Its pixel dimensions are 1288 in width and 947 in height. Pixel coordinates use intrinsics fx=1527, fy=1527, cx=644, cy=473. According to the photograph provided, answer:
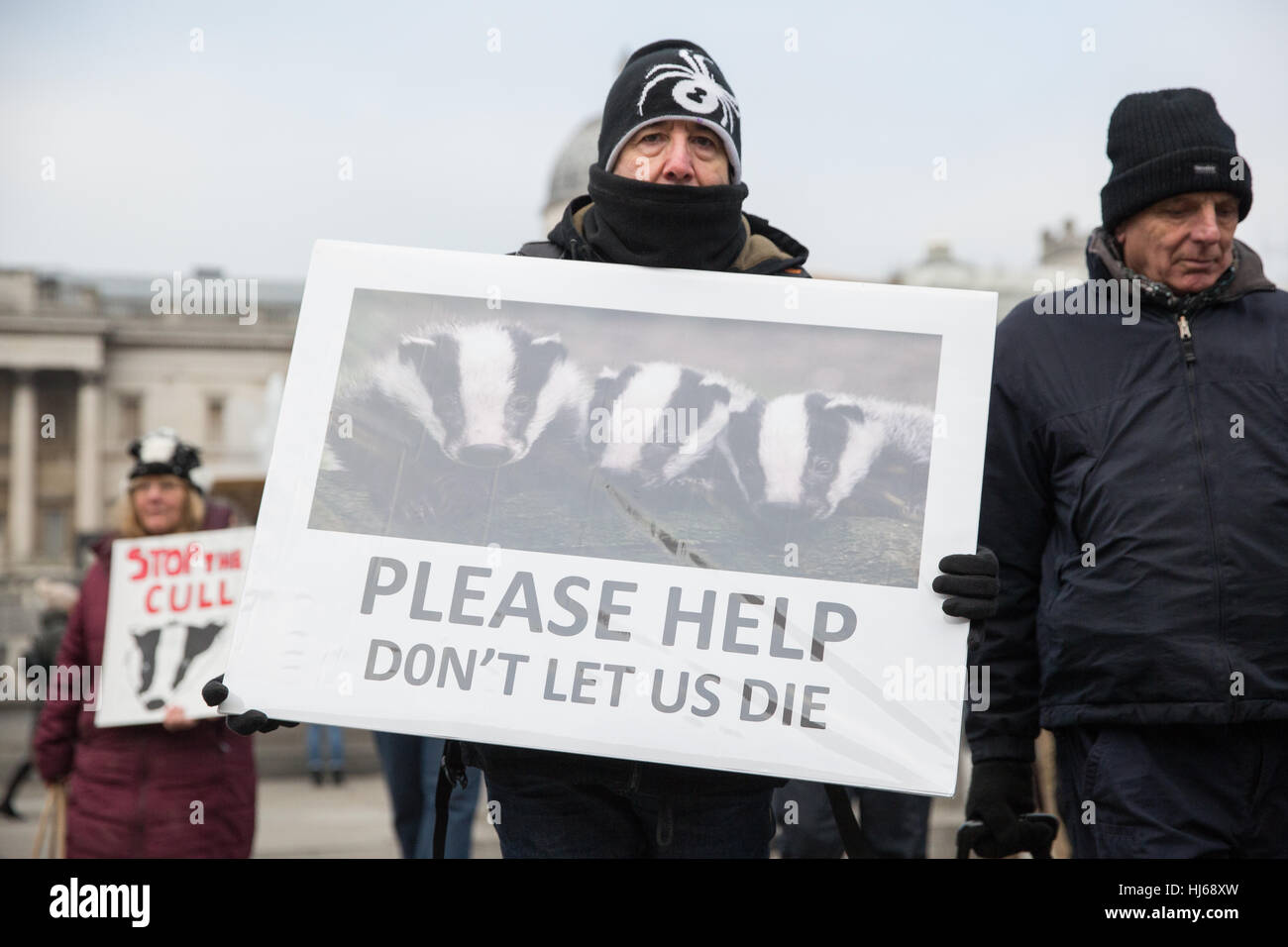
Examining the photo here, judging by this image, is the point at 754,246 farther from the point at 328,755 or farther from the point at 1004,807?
the point at 328,755

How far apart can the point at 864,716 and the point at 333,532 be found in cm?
110

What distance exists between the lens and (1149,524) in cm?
325

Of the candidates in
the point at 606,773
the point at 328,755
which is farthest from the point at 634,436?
the point at 328,755

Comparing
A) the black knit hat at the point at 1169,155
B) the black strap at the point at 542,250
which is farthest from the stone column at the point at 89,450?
the black knit hat at the point at 1169,155

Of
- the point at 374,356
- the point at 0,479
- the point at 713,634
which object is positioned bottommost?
the point at 713,634

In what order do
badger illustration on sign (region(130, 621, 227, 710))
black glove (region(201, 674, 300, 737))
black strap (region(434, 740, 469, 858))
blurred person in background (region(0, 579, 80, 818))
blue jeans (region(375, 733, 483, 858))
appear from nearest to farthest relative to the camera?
1. black glove (region(201, 674, 300, 737))
2. black strap (region(434, 740, 469, 858))
3. blue jeans (region(375, 733, 483, 858))
4. badger illustration on sign (region(130, 621, 227, 710))
5. blurred person in background (region(0, 579, 80, 818))

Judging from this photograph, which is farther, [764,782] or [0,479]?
[0,479]

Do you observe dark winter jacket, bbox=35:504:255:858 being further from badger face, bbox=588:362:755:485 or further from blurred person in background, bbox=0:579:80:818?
blurred person in background, bbox=0:579:80:818

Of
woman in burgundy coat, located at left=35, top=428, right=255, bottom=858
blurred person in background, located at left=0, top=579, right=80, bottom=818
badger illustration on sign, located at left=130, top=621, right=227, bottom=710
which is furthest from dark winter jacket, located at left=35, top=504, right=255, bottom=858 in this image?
blurred person in background, located at left=0, top=579, right=80, bottom=818

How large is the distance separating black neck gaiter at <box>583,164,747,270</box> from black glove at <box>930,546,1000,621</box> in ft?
2.65

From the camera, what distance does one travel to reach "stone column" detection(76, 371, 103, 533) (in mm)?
64125

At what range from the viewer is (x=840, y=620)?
9.72 feet
